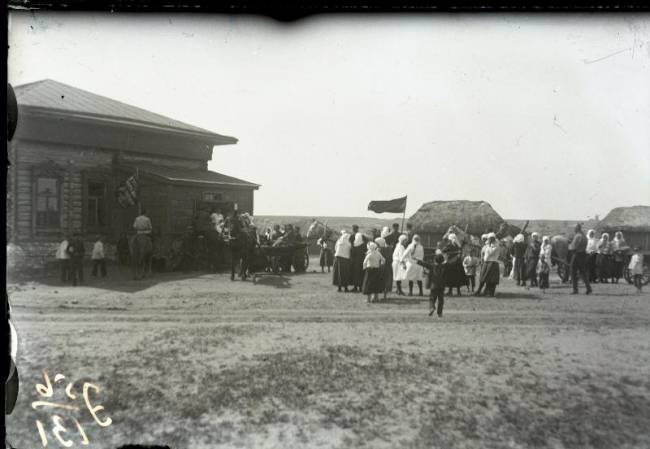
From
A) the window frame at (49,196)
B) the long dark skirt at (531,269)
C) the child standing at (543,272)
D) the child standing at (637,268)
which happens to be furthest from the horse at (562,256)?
→ the window frame at (49,196)

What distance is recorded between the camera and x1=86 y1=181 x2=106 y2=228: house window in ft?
13.8

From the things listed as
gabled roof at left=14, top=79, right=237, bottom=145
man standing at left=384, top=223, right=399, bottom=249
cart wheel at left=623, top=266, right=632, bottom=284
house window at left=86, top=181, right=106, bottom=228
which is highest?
gabled roof at left=14, top=79, right=237, bottom=145

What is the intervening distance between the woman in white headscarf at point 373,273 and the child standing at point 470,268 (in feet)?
3.23

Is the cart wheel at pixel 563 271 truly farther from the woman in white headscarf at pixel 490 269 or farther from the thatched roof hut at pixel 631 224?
the woman in white headscarf at pixel 490 269

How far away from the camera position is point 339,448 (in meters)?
3.63

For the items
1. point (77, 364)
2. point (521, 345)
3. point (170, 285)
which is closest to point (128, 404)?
point (77, 364)

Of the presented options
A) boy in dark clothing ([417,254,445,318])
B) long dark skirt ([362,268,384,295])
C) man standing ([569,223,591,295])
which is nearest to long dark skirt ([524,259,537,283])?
man standing ([569,223,591,295])

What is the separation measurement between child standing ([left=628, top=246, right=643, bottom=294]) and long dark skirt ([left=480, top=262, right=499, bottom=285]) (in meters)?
1.27

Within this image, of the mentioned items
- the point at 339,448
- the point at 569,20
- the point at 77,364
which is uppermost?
the point at 569,20

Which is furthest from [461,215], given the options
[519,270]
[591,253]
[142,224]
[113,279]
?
[113,279]

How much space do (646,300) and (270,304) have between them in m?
3.71

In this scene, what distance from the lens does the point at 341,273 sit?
16.9 ft

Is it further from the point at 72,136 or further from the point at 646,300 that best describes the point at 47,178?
the point at 646,300

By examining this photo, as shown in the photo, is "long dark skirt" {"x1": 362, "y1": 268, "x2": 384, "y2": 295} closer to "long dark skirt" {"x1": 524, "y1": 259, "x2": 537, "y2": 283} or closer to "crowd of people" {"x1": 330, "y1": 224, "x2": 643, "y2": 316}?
"crowd of people" {"x1": 330, "y1": 224, "x2": 643, "y2": 316}
